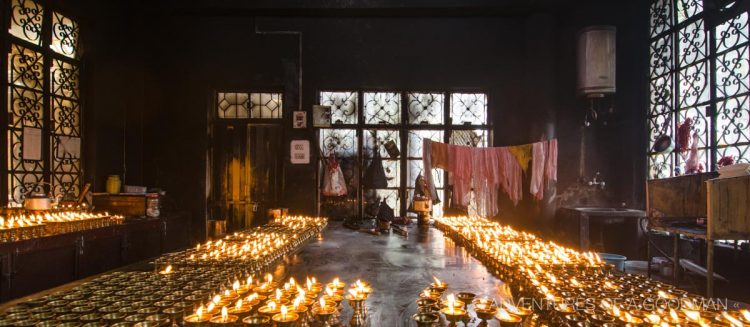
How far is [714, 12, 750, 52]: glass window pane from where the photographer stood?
524 cm

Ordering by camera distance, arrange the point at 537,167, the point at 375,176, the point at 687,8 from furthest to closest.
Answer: the point at 375,176
the point at 537,167
the point at 687,8

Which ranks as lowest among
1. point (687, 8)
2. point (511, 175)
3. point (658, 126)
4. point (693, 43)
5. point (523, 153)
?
point (511, 175)

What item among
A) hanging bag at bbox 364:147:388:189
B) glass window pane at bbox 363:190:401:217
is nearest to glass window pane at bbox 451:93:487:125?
hanging bag at bbox 364:147:388:189

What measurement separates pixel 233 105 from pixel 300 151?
168 cm

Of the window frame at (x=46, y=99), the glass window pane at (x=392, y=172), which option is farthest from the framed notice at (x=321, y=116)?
the window frame at (x=46, y=99)

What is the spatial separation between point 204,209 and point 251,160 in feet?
4.32

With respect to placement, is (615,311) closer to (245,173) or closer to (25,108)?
(25,108)

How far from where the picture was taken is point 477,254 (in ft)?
13.0

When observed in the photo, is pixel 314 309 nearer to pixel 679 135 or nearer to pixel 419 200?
pixel 419 200

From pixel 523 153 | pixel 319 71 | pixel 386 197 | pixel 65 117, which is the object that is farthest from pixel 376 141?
pixel 65 117

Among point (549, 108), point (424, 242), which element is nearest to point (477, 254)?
point (424, 242)

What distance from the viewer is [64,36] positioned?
22.2 feet

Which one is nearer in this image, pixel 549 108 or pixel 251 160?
pixel 549 108

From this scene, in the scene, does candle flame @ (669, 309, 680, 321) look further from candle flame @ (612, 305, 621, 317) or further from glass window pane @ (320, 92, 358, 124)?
glass window pane @ (320, 92, 358, 124)
